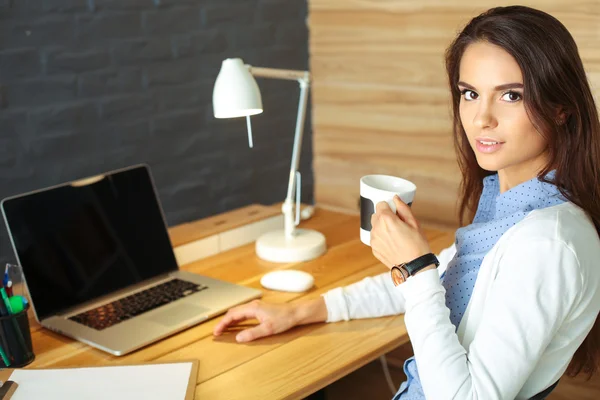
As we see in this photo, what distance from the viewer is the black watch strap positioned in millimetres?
1172

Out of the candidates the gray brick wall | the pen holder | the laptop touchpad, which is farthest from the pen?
the gray brick wall

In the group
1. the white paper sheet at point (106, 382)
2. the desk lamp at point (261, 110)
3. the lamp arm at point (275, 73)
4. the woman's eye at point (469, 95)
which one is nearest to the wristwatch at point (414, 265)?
the woman's eye at point (469, 95)

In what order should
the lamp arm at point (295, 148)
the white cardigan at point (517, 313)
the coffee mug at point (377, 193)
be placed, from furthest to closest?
the lamp arm at point (295, 148) < the coffee mug at point (377, 193) < the white cardigan at point (517, 313)

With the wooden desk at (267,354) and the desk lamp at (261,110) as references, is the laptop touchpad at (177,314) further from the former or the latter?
the desk lamp at (261,110)

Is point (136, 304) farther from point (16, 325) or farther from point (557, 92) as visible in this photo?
point (557, 92)

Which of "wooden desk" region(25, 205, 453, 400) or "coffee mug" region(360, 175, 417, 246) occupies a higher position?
"coffee mug" region(360, 175, 417, 246)

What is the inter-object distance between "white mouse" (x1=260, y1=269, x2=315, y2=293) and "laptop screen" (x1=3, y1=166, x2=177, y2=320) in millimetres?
233

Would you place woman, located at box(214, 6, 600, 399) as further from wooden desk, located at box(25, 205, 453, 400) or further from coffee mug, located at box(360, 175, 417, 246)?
wooden desk, located at box(25, 205, 453, 400)

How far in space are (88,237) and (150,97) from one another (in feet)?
1.72

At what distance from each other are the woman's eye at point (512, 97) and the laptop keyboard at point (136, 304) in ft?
2.47

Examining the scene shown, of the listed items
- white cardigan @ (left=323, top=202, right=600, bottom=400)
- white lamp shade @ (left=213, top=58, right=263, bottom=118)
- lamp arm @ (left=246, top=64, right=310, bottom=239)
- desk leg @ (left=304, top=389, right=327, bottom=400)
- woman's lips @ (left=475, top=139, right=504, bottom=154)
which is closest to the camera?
white cardigan @ (left=323, top=202, right=600, bottom=400)

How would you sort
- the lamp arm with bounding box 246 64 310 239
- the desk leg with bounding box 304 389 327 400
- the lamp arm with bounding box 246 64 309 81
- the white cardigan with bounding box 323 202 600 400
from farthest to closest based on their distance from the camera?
the lamp arm with bounding box 246 64 310 239
the lamp arm with bounding box 246 64 309 81
the desk leg with bounding box 304 389 327 400
the white cardigan with bounding box 323 202 600 400

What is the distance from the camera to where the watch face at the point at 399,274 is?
1185 mm

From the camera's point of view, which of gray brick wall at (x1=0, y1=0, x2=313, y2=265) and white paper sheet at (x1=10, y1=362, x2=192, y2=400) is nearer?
white paper sheet at (x1=10, y1=362, x2=192, y2=400)
